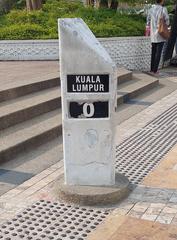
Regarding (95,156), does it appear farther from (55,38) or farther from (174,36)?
(174,36)

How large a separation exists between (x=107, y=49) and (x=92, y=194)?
706 centimetres

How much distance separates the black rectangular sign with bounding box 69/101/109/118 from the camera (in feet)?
13.4

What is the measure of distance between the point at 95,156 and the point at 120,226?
76 centimetres

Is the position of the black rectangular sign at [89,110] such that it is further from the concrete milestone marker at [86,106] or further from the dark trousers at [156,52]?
the dark trousers at [156,52]

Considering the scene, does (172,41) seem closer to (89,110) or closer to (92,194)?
(89,110)

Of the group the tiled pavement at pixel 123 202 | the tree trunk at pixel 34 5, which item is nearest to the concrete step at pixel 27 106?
the tiled pavement at pixel 123 202

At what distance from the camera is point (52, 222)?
3.82 metres

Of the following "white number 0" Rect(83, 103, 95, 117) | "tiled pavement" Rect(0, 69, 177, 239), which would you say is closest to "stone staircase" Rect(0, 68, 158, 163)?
"tiled pavement" Rect(0, 69, 177, 239)

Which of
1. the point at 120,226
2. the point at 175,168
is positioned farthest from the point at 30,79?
the point at 120,226

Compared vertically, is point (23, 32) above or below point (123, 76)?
above

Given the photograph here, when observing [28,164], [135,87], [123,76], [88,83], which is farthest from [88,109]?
[123,76]

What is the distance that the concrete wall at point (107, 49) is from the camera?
34.8 ft

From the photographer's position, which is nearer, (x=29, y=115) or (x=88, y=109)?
(x=88, y=109)

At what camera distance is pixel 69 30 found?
13.1 feet
